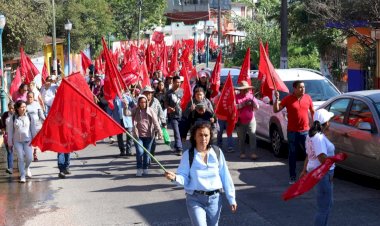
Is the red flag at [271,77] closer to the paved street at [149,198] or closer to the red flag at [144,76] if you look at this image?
the paved street at [149,198]

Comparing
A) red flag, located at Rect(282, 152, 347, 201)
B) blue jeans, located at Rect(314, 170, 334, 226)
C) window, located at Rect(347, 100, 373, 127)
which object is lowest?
blue jeans, located at Rect(314, 170, 334, 226)

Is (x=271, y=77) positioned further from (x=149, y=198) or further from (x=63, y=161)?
(x=63, y=161)

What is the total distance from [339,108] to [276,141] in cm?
253

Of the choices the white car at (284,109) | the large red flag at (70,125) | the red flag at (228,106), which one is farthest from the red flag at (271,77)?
the large red flag at (70,125)

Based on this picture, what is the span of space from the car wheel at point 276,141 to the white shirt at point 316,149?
5.97 metres

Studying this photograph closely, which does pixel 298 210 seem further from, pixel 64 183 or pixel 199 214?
pixel 64 183

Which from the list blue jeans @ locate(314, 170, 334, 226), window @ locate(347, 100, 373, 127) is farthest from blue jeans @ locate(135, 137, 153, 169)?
blue jeans @ locate(314, 170, 334, 226)

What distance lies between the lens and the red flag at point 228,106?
45.0 ft

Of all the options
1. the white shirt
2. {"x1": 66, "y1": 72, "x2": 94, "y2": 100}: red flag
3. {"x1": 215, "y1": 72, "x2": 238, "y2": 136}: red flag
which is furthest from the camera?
{"x1": 215, "y1": 72, "x2": 238, "y2": 136}: red flag

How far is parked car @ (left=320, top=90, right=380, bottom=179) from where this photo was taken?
10.3 meters

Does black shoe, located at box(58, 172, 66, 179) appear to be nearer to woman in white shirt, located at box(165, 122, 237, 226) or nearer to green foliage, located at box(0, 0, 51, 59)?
woman in white shirt, located at box(165, 122, 237, 226)

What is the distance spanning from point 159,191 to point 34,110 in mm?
3846

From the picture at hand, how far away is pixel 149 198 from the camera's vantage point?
1052 centimetres

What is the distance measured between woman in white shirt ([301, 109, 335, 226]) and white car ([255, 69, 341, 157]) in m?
5.76
